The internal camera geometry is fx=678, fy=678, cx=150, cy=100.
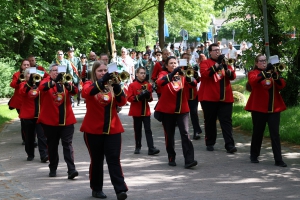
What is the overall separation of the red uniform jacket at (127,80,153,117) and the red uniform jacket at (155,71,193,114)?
1.17 meters

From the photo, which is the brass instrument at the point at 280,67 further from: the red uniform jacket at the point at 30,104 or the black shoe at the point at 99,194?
the red uniform jacket at the point at 30,104

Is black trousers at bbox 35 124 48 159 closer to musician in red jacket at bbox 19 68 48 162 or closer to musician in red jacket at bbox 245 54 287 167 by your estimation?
musician in red jacket at bbox 19 68 48 162

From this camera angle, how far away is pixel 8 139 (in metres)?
Result: 15.6

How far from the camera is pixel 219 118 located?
12625mm

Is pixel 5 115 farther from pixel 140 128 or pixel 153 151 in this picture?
pixel 153 151

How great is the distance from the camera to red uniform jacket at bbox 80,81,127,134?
334 inches

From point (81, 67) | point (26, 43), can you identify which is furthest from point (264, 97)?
point (26, 43)

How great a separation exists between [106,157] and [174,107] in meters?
2.72

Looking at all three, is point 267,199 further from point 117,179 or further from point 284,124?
point 284,124

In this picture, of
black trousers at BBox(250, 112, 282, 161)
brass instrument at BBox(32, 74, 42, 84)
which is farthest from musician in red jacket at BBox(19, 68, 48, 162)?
black trousers at BBox(250, 112, 282, 161)

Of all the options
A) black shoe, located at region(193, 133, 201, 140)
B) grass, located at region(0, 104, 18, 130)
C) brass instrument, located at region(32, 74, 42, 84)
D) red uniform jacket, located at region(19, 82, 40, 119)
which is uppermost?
brass instrument, located at region(32, 74, 42, 84)

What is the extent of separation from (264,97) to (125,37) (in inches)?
1473

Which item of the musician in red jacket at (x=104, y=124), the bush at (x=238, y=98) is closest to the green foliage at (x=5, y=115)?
the bush at (x=238, y=98)

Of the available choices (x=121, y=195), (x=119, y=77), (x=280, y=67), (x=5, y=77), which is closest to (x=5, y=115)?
(x=5, y=77)
